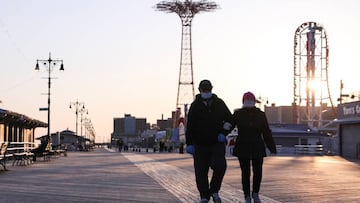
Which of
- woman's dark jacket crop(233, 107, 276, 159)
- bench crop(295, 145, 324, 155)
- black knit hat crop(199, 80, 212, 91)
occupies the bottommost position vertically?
bench crop(295, 145, 324, 155)

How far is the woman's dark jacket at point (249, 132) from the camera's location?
33.5 ft

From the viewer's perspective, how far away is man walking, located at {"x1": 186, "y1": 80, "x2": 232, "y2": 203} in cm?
946

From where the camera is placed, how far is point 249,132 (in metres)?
10.3

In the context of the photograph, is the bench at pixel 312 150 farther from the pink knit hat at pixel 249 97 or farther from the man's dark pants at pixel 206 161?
the man's dark pants at pixel 206 161

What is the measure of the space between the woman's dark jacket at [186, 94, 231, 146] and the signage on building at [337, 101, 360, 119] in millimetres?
38996

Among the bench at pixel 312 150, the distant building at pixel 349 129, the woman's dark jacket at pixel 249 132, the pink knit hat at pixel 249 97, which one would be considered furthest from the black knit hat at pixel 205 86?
the bench at pixel 312 150

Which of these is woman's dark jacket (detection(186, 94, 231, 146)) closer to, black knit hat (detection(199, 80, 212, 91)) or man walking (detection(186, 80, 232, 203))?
man walking (detection(186, 80, 232, 203))

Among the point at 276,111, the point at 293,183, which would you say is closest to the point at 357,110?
the point at 293,183

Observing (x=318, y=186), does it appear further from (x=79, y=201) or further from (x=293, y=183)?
(x=79, y=201)

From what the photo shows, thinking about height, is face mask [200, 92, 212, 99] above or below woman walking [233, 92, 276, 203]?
above

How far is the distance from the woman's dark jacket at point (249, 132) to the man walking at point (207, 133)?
0.65 metres

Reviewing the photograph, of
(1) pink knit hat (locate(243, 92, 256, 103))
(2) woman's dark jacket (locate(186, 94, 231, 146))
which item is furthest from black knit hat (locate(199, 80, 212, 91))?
(1) pink knit hat (locate(243, 92, 256, 103))

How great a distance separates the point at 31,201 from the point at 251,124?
423 cm

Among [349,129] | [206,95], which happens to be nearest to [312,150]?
[349,129]
